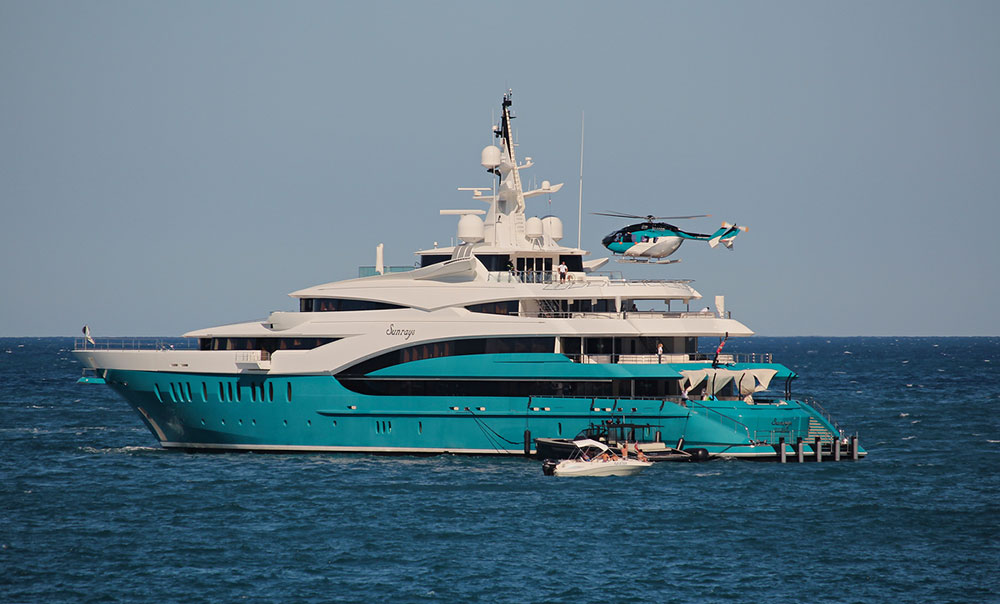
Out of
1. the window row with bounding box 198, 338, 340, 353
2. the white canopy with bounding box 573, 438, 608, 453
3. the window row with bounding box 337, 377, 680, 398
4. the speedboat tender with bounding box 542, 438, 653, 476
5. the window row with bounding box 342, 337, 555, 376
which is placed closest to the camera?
the speedboat tender with bounding box 542, 438, 653, 476

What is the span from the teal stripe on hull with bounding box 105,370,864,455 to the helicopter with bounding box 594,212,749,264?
5.93 metres

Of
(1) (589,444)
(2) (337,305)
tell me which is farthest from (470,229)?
(1) (589,444)

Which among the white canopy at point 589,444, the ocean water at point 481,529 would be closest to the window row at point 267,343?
the ocean water at point 481,529

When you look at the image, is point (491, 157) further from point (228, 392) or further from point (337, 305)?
point (228, 392)

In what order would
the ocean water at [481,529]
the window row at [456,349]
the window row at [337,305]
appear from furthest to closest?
1. the window row at [337,305]
2. the window row at [456,349]
3. the ocean water at [481,529]

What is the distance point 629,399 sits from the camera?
127 feet

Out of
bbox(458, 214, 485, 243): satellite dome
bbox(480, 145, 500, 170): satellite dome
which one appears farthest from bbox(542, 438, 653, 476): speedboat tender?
bbox(480, 145, 500, 170): satellite dome

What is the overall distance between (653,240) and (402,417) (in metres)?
10.8

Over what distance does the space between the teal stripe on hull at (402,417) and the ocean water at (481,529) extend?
0.78 metres

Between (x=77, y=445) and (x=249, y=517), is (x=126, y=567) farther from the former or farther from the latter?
(x=77, y=445)

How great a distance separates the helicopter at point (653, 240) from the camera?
4134 cm

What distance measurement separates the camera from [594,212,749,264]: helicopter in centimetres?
4134

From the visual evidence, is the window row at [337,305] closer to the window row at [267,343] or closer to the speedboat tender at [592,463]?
the window row at [267,343]

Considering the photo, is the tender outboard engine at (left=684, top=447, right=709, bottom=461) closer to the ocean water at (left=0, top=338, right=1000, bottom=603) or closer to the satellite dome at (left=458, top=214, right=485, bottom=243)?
the ocean water at (left=0, top=338, right=1000, bottom=603)
